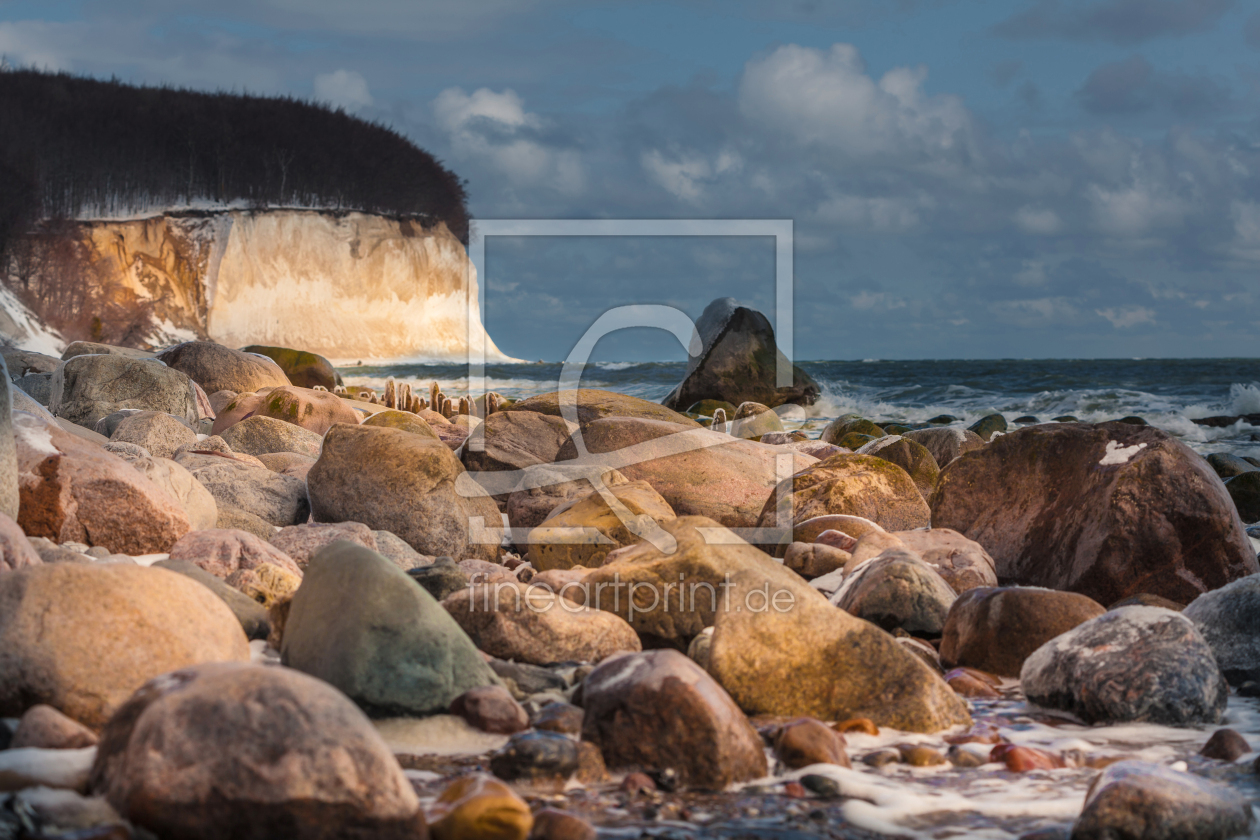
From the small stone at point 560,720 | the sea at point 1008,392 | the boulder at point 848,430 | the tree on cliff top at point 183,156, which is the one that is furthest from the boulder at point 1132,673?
the tree on cliff top at point 183,156

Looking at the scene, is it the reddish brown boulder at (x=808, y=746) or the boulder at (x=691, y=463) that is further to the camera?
the boulder at (x=691, y=463)

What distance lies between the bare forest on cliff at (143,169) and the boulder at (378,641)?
38017 millimetres

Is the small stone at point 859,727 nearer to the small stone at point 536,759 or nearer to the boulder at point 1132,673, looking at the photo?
the boulder at point 1132,673

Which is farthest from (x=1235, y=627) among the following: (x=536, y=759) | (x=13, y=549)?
(x=13, y=549)

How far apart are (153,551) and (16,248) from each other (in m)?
38.0

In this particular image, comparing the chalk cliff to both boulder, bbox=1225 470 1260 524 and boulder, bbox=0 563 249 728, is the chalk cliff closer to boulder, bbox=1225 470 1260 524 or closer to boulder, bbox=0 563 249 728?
boulder, bbox=1225 470 1260 524

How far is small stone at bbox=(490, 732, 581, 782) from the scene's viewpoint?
280 cm

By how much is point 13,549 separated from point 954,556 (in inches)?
189

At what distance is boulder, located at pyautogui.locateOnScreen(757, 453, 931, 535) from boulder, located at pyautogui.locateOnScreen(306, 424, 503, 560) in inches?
82.1

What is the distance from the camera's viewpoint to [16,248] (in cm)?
3588

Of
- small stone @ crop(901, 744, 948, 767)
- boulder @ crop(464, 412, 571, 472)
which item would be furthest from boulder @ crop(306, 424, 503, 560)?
small stone @ crop(901, 744, 948, 767)

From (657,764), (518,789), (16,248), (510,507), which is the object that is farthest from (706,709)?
(16,248)

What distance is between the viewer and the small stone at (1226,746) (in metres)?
3.13

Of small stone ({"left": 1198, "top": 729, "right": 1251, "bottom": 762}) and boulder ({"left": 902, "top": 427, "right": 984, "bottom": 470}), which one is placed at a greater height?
boulder ({"left": 902, "top": 427, "right": 984, "bottom": 470})
